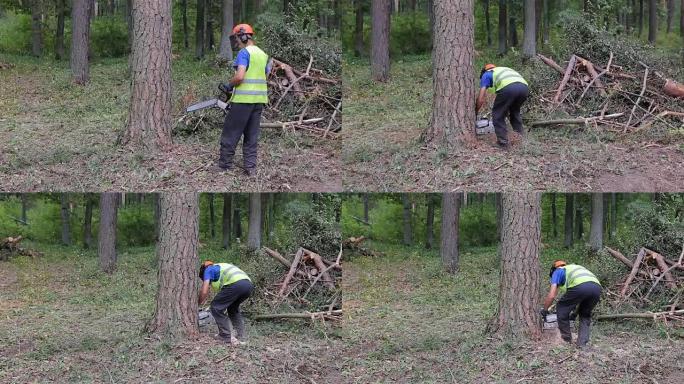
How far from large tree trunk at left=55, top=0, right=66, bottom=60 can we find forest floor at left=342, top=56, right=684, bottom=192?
12366 millimetres

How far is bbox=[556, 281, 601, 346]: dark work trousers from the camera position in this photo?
8.52 meters

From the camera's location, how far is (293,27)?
436 inches

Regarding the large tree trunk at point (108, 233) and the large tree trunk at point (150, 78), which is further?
the large tree trunk at point (108, 233)

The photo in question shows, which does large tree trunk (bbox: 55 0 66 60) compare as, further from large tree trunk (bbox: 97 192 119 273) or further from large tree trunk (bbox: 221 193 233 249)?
large tree trunk (bbox: 221 193 233 249)

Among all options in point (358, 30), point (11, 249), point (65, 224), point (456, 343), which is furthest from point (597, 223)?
point (11, 249)

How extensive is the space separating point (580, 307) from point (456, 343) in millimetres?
1488

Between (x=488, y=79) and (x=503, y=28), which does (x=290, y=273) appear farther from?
(x=503, y=28)

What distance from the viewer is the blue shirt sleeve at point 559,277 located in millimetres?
8656

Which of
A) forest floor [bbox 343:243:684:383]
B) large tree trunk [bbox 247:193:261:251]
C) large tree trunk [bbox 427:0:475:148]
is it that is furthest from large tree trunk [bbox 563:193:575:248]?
large tree trunk [bbox 427:0:475:148]

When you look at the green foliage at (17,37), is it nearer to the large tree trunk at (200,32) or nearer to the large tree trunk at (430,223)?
the large tree trunk at (200,32)

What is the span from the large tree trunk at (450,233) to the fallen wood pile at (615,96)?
Answer: 4276mm

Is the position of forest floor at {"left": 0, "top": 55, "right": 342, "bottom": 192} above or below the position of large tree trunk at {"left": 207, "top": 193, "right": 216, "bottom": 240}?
above

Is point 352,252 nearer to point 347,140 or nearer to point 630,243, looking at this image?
point 347,140

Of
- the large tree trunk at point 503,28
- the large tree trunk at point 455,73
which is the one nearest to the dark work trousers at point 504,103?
the large tree trunk at point 455,73
